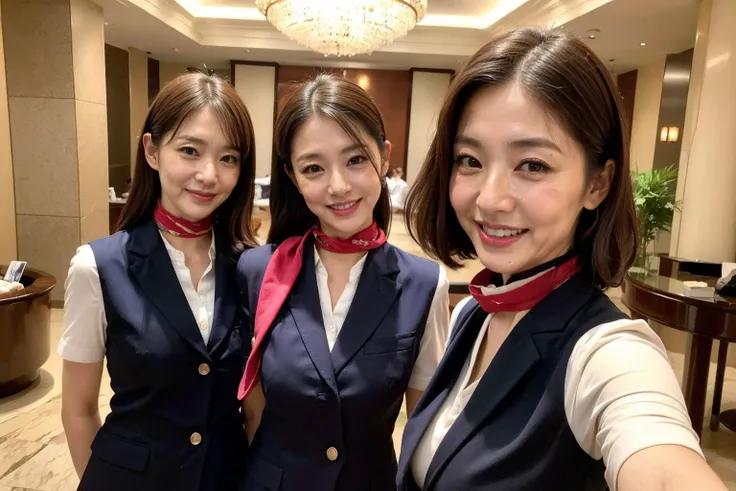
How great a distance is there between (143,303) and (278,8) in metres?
5.08

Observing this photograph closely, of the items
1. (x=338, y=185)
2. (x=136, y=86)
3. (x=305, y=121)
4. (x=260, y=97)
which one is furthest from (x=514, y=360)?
(x=260, y=97)

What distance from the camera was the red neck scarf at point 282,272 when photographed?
55.3 inches

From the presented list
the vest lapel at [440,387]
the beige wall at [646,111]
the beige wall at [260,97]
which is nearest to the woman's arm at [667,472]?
the vest lapel at [440,387]

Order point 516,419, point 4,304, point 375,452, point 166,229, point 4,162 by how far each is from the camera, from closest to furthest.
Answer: point 516,419, point 375,452, point 166,229, point 4,304, point 4,162

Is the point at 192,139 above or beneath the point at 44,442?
above

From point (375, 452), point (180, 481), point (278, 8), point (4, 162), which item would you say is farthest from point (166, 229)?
point (278, 8)

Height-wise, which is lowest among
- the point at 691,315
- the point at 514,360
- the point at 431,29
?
the point at 691,315

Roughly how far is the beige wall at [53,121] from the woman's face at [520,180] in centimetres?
529

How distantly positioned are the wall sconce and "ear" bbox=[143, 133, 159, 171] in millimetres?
7681

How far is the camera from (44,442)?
122 inches

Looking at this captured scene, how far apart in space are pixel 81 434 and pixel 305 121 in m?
1.07

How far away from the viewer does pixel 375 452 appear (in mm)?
1384

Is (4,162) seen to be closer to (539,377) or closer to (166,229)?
(166,229)

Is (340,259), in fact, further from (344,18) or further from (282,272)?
(344,18)
